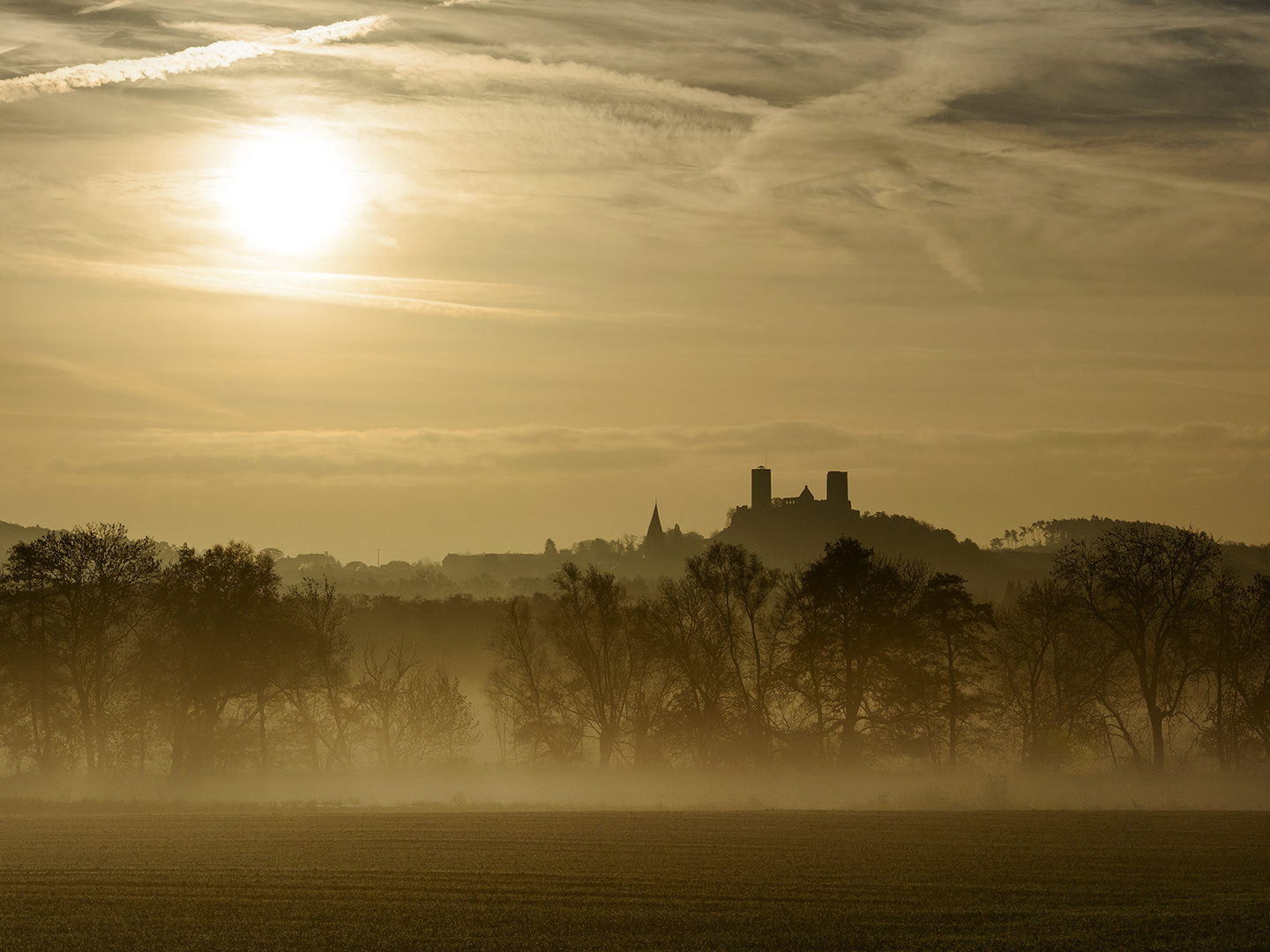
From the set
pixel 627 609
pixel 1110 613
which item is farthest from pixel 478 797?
pixel 1110 613

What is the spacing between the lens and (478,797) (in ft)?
155

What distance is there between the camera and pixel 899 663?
46562 mm

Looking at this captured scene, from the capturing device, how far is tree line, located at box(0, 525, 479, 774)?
47.2 m

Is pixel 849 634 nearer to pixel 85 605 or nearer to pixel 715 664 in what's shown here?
pixel 715 664

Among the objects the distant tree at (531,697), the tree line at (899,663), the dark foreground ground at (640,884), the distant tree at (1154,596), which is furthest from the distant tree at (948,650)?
the distant tree at (531,697)

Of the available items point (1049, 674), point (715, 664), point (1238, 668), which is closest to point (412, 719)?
point (715, 664)

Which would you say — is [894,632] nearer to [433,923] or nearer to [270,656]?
[270,656]

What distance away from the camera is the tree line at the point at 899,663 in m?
47.3

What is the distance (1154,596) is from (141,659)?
43.1 metres

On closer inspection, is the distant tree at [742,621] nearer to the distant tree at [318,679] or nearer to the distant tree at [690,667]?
the distant tree at [690,667]

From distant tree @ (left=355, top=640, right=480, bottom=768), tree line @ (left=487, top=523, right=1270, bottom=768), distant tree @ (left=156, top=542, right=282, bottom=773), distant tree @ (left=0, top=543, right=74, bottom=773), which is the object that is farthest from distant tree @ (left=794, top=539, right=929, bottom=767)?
distant tree @ (left=0, top=543, right=74, bottom=773)

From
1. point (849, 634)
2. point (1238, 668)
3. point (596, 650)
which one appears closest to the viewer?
point (849, 634)

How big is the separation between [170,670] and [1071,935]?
1513 inches

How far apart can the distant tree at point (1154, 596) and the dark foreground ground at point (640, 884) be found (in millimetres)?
16639
